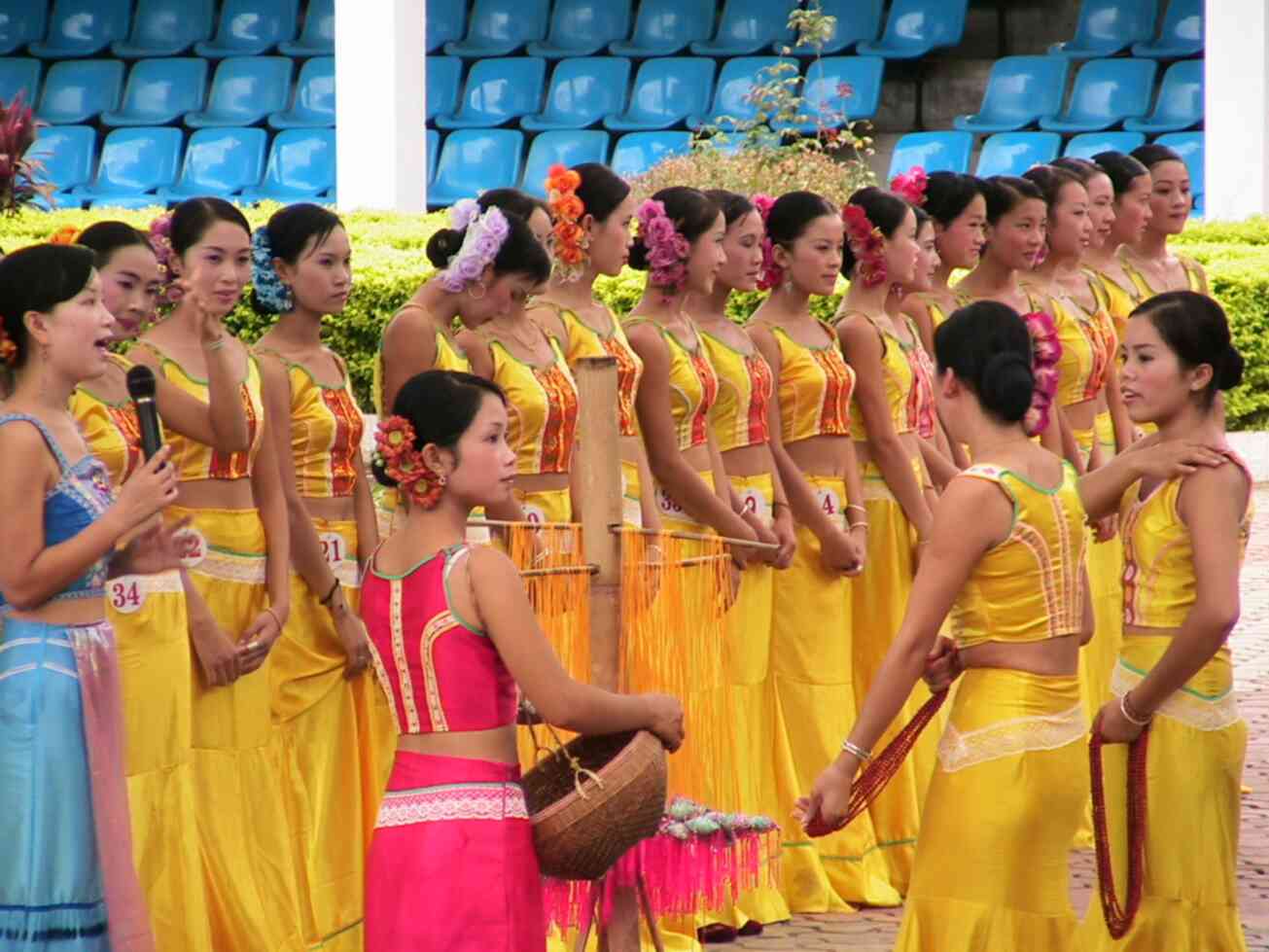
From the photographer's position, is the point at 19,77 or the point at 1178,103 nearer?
the point at 1178,103

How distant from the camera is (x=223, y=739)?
5.29 metres

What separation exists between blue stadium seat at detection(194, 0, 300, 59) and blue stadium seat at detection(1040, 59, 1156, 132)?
755 cm

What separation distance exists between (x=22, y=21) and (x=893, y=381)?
682 inches

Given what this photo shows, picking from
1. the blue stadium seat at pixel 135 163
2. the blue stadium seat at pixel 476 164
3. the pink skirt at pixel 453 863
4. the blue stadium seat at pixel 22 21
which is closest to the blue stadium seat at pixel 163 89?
the blue stadium seat at pixel 135 163

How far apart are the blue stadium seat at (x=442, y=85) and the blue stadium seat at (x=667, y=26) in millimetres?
1471

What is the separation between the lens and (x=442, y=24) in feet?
70.4

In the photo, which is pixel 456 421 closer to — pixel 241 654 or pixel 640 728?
pixel 640 728

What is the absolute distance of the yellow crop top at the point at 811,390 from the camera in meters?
6.63

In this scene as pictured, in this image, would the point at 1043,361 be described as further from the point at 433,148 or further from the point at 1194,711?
the point at 433,148

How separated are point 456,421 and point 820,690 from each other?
2.78 m

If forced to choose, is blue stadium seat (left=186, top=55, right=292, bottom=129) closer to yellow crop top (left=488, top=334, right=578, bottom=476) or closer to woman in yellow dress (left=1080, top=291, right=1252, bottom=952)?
yellow crop top (left=488, top=334, right=578, bottom=476)

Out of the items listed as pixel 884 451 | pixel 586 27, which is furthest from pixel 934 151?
pixel 884 451

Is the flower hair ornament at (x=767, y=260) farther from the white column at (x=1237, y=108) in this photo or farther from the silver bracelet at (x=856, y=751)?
the white column at (x=1237, y=108)

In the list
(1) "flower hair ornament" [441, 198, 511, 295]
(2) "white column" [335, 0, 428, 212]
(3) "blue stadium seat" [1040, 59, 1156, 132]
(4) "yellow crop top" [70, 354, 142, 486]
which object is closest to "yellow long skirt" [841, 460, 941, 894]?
(1) "flower hair ornament" [441, 198, 511, 295]
